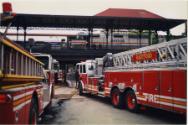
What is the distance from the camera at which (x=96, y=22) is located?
32938 mm

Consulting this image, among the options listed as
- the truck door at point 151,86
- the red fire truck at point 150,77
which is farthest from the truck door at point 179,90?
the truck door at point 151,86

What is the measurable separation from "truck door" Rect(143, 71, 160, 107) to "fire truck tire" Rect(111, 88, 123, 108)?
7.82ft

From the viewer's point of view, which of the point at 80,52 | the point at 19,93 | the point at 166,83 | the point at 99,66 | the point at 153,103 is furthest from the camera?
the point at 80,52

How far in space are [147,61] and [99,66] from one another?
7509 mm

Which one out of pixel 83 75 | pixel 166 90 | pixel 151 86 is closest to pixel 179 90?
pixel 166 90

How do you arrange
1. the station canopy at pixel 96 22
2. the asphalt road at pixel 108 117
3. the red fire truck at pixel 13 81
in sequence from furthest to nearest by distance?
the station canopy at pixel 96 22
the asphalt road at pixel 108 117
the red fire truck at pixel 13 81

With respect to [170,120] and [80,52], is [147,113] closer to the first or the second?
[170,120]

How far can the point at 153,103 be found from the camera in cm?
1049

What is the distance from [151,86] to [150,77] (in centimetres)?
27

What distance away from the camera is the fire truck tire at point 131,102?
1212 cm

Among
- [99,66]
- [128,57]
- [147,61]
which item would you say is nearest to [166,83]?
[147,61]

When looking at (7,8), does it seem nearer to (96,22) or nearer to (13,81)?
(13,81)

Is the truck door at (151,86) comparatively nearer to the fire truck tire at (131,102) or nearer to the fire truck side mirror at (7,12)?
the fire truck tire at (131,102)

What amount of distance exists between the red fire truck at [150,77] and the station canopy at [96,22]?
1563cm
